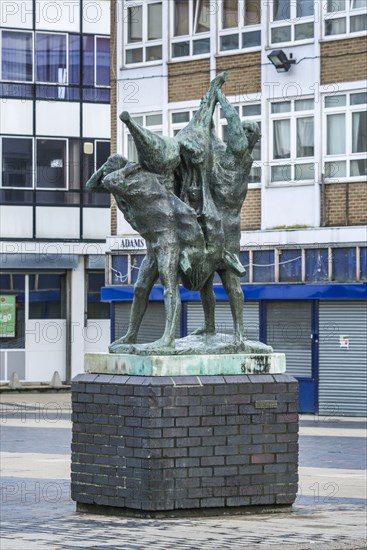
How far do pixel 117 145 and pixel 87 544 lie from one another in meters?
23.7

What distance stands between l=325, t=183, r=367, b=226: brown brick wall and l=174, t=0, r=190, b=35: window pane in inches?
224

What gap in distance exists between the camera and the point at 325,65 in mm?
29906

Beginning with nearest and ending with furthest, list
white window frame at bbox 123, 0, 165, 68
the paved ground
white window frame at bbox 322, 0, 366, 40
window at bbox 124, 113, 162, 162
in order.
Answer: the paved ground → white window frame at bbox 322, 0, 366, 40 → window at bbox 124, 113, 162, 162 → white window frame at bbox 123, 0, 165, 68

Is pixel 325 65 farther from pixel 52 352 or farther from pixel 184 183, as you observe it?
pixel 184 183

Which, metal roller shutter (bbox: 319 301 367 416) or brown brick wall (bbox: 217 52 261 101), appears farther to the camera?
brown brick wall (bbox: 217 52 261 101)

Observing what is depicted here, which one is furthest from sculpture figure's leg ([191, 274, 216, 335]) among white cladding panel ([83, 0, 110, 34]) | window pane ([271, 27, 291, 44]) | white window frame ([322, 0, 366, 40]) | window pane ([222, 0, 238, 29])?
white cladding panel ([83, 0, 110, 34])

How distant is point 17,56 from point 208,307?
28.6 m

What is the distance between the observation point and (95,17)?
41562mm

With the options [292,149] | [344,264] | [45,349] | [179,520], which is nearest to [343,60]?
[292,149]

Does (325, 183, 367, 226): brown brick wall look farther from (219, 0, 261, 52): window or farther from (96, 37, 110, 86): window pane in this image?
(96, 37, 110, 86): window pane

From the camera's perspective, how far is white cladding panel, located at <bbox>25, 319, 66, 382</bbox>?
40.6m

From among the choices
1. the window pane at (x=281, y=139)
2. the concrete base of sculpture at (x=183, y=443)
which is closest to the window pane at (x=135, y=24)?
the window pane at (x=281, y=139)

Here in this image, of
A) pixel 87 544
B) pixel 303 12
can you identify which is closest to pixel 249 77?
pixel 303 12

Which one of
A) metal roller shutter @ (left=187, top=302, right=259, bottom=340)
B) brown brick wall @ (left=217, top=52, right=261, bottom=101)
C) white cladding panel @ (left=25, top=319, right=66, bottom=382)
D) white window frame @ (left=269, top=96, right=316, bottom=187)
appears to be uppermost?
brown brick wall @ (left=217, top=52, right=261, bottom=101)
